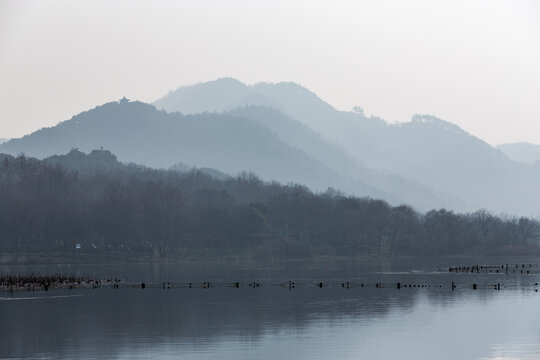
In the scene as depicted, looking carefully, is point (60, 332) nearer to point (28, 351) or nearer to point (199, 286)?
point (28, 351)

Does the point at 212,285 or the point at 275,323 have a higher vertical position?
the point at 212,285

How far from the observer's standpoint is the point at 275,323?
238ft

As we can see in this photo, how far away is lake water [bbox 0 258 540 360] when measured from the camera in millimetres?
56688

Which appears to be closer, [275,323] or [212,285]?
[275,323]

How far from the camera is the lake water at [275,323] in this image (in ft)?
186

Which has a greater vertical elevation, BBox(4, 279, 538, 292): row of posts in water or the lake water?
BBox(4, 279, 538, 292): row of posts in water

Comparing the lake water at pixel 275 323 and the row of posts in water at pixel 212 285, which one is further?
the row of posts in water at pixel 212 285

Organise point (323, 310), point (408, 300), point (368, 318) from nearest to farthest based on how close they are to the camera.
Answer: point (368, 318)
point (323, 310)
point (408, 300)

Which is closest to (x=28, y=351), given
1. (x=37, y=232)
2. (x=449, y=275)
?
(x=449, y=275)

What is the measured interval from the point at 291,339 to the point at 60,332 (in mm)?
18132

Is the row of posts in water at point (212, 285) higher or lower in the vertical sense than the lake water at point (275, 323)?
higher

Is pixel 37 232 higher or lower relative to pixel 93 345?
higher

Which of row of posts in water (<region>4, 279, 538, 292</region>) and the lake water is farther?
row of posts in water (<region>4, 279, 538, 292</region>)

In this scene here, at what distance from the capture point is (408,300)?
9406 centimetres
